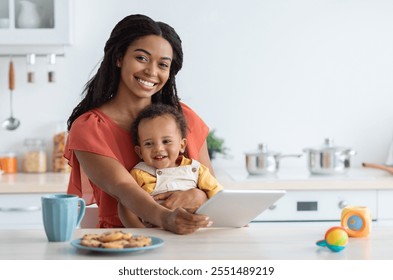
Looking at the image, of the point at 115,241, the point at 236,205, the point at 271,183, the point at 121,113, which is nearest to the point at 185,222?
the point at 236,205

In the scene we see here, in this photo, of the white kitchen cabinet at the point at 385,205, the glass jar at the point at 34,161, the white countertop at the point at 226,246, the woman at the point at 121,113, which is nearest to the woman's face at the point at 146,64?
the woman at the point at 121,113

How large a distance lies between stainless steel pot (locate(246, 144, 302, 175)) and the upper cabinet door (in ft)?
3.44

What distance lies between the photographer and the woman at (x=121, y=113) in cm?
210

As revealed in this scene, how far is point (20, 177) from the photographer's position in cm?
353

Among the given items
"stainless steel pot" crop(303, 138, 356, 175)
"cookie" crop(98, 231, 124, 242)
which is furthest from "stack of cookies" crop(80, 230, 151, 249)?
"stainless steel pot" crop(303, 138, 356, 175)

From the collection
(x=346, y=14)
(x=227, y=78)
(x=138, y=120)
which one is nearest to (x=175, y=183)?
(x=138, y=120)

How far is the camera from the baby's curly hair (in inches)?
85.7

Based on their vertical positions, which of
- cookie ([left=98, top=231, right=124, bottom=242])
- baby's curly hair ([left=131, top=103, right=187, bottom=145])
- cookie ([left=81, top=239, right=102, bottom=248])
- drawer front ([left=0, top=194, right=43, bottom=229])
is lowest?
drawer front ([left=0, top=194, right=43, bottom=229])

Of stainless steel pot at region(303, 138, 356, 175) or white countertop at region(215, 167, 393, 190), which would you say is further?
stainless steel pot at region(303, 138, 356, 175)

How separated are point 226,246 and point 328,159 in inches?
75.3

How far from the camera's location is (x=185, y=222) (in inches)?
69.0

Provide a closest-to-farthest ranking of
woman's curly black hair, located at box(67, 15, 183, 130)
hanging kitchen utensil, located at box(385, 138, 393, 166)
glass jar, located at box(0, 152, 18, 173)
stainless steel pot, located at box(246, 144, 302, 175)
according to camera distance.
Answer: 1. woman's curly black hair, located at box(67, 15, 183, 130)
2. stainless steel pot, located at box(246, 144, 302, 175)
3. glass jar, located at box(0, 152, 18, 173)
4. hanging kitchen utensil, located at box(385, 138, 393, 166)

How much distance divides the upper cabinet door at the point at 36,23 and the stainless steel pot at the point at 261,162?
105cm

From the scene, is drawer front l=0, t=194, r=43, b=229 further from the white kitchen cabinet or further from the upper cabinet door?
the white kitchen cabinet
